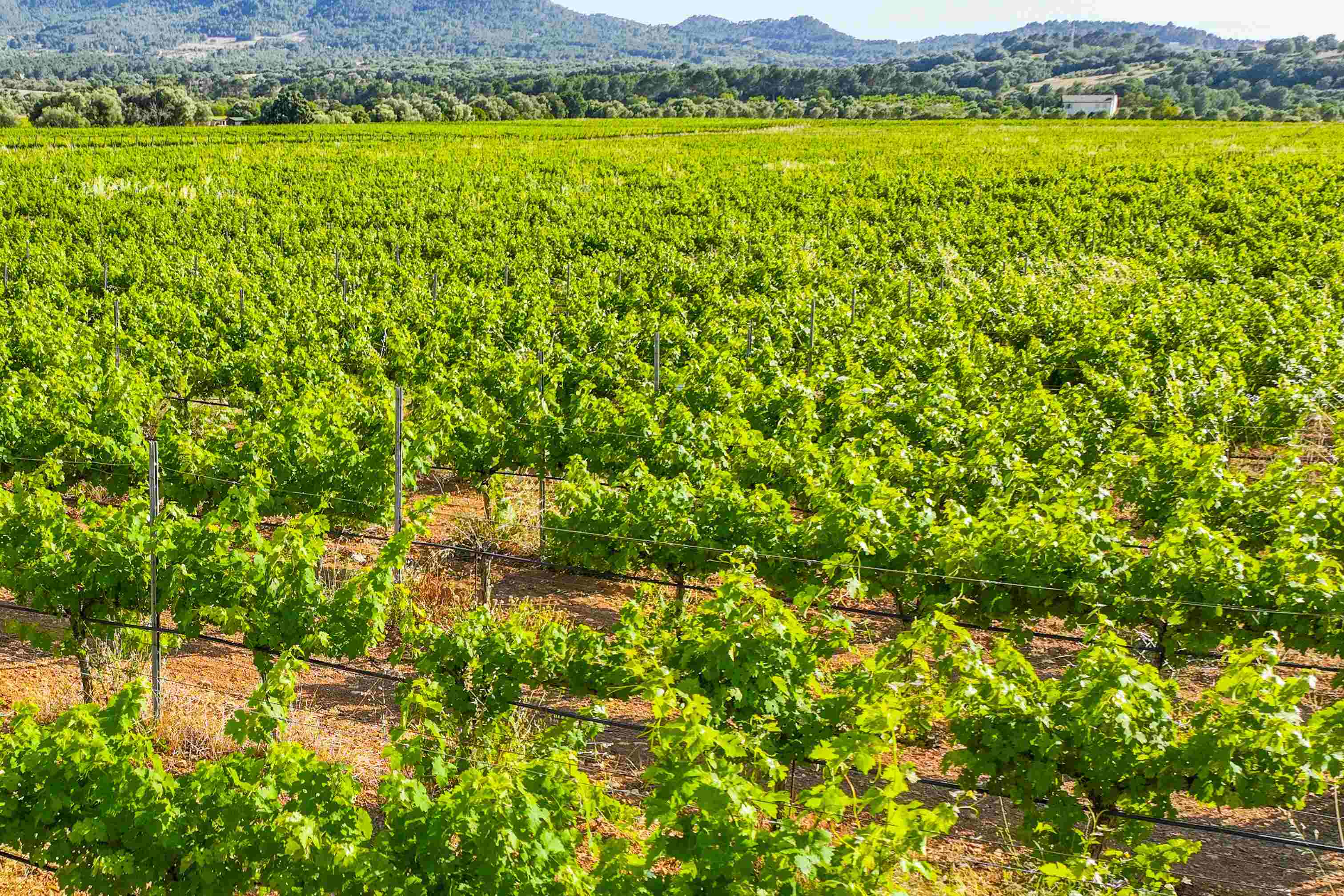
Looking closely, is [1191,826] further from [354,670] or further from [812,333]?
[812,333]

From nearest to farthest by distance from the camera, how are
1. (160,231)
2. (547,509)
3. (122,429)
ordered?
(122,429) < (547,509) < (160,231)

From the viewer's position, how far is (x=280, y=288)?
1855 cm

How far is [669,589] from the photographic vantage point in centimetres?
1027

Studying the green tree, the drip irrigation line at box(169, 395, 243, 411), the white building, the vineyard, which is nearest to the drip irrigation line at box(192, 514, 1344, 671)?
the vineyard

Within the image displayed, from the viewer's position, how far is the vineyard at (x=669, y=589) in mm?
5188

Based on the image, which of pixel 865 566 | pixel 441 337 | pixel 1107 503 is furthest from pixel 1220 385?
pixel 441 337

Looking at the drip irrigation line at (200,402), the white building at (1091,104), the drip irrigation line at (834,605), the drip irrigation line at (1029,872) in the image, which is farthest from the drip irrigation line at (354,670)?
the white building at (1091,104)

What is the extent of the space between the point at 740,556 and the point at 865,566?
91 cm

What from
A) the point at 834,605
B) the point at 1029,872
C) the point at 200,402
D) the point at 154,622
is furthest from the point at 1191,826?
Result: the point at 200,402

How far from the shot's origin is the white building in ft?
340

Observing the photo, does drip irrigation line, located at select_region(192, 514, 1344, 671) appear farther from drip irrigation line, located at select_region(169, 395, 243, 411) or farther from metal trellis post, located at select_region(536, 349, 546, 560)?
drip irrigation line, located at select_region(169, 395, 243, 411)

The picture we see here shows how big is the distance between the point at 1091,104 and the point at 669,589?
114m

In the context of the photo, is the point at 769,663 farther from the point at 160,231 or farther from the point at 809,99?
the point at 809,99

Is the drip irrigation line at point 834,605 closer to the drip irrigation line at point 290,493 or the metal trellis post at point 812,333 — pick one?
the drip irrigation line at point 290,493
